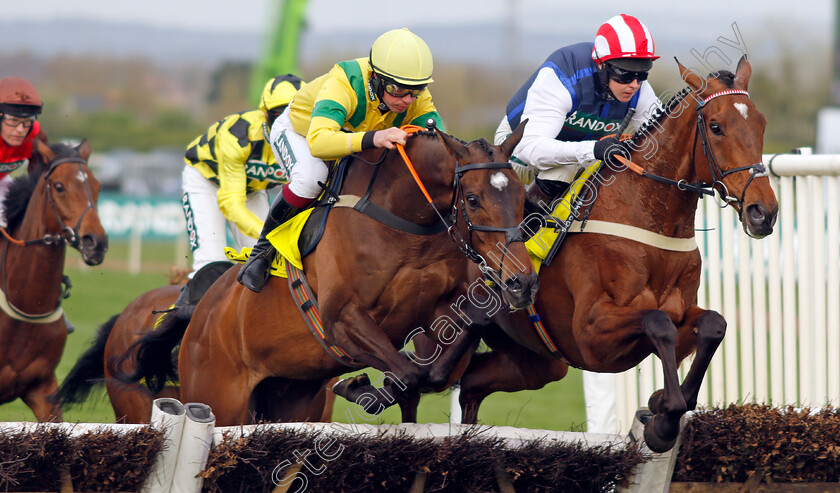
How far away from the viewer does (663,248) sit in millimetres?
3791

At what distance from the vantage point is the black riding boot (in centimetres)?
430

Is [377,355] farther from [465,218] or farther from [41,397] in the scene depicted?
[41,397]

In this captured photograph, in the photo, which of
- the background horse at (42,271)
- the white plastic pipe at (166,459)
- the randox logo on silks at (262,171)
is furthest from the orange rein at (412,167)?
the background horse at (42,271)

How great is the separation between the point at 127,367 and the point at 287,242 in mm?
1540

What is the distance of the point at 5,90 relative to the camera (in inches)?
217

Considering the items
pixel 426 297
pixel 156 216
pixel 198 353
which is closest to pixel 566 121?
pixel 426 297

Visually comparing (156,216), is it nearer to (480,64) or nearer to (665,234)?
(665,234)

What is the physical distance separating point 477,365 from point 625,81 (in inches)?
60.2

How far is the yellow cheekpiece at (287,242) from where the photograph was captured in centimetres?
419

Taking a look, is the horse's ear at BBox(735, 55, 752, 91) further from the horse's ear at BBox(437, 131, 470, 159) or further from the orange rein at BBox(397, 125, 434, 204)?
the orange rein at BBox(397, 125, 434, 204)

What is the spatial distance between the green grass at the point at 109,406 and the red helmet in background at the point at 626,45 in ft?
4.74

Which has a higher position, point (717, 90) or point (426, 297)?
point (717, 90)

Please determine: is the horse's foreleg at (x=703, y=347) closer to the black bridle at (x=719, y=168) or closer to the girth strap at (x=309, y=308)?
the black bridle at (x=719, y=168)

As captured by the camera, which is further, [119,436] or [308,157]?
[308,157]
